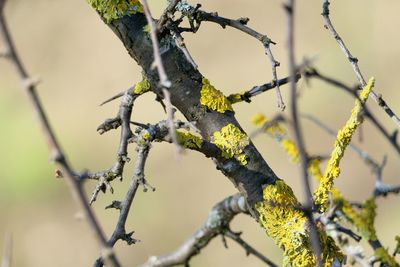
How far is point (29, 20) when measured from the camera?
24.1 ft

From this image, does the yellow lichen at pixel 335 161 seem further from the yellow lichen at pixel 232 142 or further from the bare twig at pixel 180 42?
the bare twig at pixel 180 42

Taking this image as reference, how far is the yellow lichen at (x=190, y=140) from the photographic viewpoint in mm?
1398

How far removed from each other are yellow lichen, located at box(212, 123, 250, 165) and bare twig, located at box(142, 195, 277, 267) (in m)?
0.46

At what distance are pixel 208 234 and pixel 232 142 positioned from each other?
0.54 meters

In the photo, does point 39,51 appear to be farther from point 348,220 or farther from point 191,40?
point 348,220

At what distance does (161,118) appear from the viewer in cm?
575

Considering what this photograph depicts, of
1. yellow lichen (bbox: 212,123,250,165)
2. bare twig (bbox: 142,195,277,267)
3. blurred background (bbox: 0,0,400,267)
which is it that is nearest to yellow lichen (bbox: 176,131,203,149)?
yellow lichen (bbox: 212,123,250,165)

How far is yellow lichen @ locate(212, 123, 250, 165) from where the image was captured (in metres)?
1.48

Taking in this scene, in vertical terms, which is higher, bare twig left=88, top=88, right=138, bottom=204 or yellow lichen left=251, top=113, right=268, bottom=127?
bare twig left=88, top=88, right=138, bottom=204

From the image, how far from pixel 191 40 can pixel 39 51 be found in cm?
155

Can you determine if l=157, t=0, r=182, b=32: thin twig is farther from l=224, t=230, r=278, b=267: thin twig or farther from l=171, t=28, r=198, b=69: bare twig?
l=224, t=230, r=278, b=267: thin twig

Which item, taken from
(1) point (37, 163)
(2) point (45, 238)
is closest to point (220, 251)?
(2) point (45, 238)

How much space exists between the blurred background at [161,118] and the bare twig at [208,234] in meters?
3.68

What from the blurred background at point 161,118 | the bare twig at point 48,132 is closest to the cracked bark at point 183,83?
the bare twig at point 48,132
